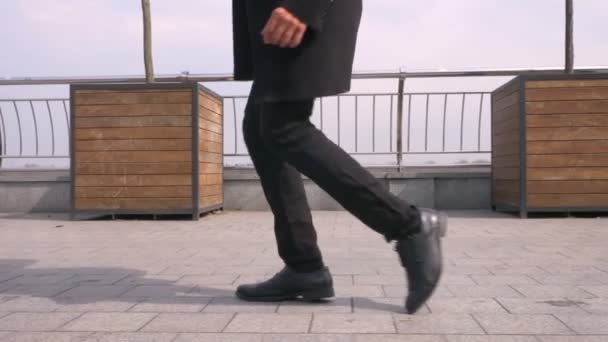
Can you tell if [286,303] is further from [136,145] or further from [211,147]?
[211,147]

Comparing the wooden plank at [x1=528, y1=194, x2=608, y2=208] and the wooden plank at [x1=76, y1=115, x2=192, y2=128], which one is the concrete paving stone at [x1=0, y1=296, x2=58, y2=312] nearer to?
the wooden plank at [x1=76, y1=115, x2=192, y2=128]

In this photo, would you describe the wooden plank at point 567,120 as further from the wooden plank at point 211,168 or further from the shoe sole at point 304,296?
the shoe sole at point 304,296

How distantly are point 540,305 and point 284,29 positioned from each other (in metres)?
1.34

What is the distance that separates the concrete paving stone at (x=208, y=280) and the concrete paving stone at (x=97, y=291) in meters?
0.27

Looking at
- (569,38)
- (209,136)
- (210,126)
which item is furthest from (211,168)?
(569,38)

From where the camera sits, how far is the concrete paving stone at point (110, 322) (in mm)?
1961

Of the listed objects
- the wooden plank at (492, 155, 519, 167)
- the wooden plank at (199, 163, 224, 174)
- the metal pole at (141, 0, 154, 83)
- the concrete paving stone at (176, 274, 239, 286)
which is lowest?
the concrete paving stone at (176, 274, 239, 286)

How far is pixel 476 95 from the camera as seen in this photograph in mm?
7906

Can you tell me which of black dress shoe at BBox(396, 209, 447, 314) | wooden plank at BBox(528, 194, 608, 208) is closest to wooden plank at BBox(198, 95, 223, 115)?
wooden plank at BBox(528, 194, 608, 208)

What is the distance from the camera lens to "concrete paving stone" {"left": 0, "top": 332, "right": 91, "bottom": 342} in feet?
6.03

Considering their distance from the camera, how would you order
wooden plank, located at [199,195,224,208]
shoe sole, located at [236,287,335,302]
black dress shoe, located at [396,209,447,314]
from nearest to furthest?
1. black dress shoe, located at [396,209,447,314]
2. shoe sole, located at [236,287,335,302]
3. wooden plank, located at [199,195,224,208]

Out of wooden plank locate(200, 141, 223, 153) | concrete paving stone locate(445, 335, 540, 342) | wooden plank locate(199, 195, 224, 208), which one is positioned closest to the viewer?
concrete paving stone locate(445, 335, 540, 342)

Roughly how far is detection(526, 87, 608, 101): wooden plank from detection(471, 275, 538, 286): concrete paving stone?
3568 mm

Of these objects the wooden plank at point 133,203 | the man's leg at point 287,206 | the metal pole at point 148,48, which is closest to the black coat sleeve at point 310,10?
the man's leg at point 287,206
